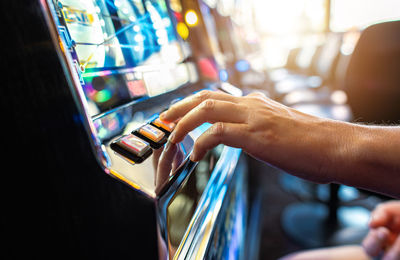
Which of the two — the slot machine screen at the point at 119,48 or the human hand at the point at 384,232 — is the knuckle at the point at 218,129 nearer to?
the slot machine screen at the point at 119,48

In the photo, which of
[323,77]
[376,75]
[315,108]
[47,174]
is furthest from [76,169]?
[323,77]

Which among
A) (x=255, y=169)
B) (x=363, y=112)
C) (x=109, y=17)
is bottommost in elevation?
(x=255, y=169)

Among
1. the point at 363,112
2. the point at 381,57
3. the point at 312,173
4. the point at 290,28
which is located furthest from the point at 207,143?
the point at 290,28

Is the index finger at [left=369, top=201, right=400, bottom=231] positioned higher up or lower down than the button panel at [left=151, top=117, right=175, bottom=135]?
lower down

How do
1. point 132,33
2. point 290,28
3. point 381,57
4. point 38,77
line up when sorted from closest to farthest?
point 38,77 < point 132,33 < point 381,57 < point 290,28

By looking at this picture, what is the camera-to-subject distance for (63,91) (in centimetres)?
31

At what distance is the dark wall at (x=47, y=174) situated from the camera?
0.97 feet

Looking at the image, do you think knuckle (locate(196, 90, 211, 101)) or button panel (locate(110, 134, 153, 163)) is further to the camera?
knuckle (locate(196, 90, 211, 101))

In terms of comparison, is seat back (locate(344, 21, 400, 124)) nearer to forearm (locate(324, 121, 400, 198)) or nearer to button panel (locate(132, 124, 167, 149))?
forearm (locate(324, 121, 400, 198))

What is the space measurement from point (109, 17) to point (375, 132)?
51cm

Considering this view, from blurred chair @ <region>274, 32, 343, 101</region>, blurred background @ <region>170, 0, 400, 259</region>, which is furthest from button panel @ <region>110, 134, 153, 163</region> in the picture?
blurred chair @ <region>274, 32, 343, 101</region>

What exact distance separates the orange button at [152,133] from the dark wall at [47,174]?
9 centimetres

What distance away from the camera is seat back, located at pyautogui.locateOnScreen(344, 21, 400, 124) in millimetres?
1290

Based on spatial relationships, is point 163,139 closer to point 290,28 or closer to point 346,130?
point 346,130
